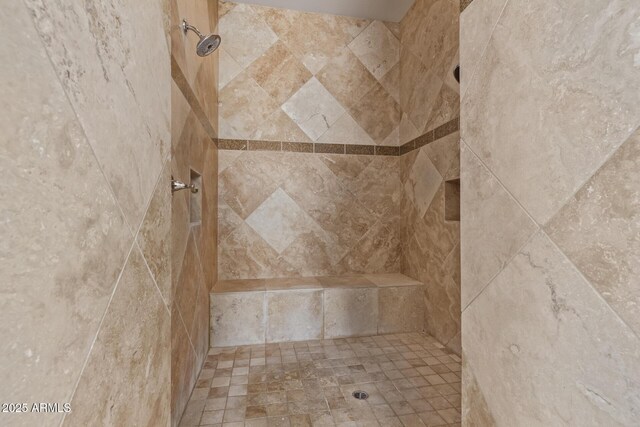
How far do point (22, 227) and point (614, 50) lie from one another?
2.52 ft

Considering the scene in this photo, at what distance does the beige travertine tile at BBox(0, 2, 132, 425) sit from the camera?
0.30m

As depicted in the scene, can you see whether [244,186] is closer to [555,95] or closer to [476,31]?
[476,31]

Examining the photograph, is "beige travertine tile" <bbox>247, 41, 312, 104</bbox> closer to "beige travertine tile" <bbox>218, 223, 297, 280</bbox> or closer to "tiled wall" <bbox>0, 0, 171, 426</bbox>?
"beige travertine tile" <bbox>218, 223, 297, 280</bbox>

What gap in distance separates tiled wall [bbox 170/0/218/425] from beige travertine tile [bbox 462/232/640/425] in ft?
3.78

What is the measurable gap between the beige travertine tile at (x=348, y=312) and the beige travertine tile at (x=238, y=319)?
465 millimetres

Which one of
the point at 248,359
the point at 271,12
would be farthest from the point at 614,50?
the point at 271,12

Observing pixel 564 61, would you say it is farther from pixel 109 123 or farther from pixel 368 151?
pixel 368 151

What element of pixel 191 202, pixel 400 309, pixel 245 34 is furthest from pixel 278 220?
pixel 245 34

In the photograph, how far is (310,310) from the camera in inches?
82.0

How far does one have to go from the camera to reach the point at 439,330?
2.04 m

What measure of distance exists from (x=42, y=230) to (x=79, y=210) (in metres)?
0.06

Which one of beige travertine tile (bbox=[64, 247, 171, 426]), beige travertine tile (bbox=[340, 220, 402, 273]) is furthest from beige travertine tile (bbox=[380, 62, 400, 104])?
beige travertine tile (bbox=[64, 247, 171, 426])

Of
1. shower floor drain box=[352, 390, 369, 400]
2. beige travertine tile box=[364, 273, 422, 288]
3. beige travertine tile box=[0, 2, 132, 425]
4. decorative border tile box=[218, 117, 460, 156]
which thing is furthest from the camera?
decorative border tile box=[218, 117, 460, 156]

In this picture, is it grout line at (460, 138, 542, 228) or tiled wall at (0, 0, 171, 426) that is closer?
tiled wall at (0, 0, 171, 426)
